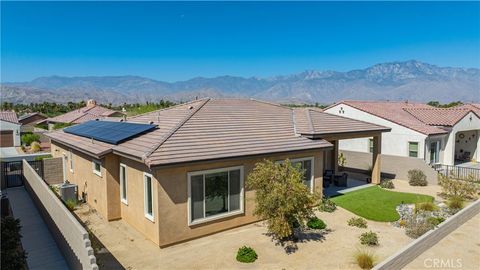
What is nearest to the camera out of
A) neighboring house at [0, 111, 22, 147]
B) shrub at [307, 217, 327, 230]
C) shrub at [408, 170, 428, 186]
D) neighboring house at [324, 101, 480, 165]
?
shrub at [307, 217, 327, 230]

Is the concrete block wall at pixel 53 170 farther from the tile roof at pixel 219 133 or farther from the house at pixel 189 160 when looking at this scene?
the house at pixel 189 160

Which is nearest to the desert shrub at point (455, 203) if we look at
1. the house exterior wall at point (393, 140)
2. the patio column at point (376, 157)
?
the patio column at point (376, 157)

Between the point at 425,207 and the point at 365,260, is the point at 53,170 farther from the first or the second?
the point at 425,207

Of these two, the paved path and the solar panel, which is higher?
the solar panel

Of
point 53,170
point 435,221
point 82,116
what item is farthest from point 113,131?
point 82,116

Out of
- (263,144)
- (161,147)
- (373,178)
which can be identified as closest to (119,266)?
(161,147)

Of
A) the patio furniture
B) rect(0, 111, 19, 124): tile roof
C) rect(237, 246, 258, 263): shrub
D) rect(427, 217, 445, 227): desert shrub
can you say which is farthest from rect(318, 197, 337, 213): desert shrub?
rect(0, 111, 19, 124): tile roof

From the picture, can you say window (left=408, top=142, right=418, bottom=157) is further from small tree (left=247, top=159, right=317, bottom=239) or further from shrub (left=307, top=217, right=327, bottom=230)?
small tree (left=247, top=159, right=317, bottom=239)
